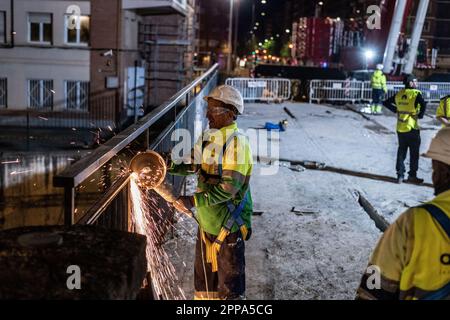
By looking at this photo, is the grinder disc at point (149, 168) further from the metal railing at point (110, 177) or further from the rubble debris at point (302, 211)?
the rubble debris at point (302, 211)

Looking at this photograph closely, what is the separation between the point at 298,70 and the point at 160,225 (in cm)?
2950

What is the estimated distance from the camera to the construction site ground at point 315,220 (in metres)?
5.63

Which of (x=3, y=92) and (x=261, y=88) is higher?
(x=261, y=88)

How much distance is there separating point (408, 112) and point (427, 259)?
851 centimetres

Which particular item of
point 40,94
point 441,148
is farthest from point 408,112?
point 40,94

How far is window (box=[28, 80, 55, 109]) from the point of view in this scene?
86.4ft

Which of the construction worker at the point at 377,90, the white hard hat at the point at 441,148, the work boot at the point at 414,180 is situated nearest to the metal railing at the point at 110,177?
the white hard hat at the point at 441,148

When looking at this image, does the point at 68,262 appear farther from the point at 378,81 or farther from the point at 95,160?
the point at 378,81

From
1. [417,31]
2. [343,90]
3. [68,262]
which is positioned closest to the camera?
[68,262]

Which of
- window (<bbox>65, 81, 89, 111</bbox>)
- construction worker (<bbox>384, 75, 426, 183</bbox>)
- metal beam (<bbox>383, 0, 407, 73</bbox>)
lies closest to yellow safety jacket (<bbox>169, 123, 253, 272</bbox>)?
construction worker (<bbox>384, 75, 426, 183</bbox>)

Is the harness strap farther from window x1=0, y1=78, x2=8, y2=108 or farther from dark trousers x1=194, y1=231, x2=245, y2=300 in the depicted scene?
window x1=0, y1=78, x2=8, y2=108

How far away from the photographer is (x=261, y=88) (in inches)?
991

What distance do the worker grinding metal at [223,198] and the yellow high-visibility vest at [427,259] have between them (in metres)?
1.78

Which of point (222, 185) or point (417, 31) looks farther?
point (417, 31)
